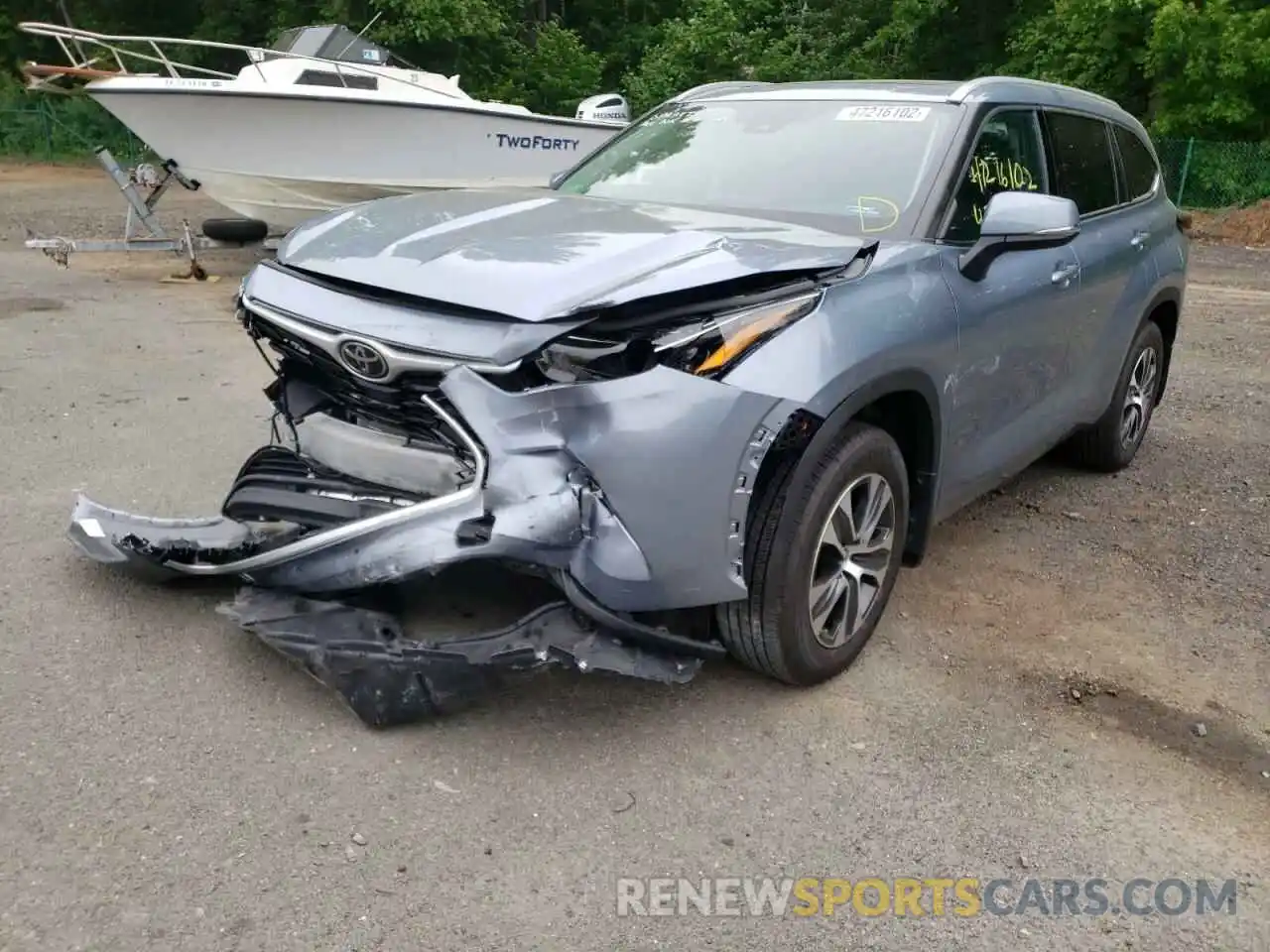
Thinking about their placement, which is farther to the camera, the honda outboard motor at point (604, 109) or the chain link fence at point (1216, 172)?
the chain link fence at point (1216, 172)

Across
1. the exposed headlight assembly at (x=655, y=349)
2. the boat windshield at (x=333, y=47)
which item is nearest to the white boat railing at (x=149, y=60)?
the boat windshield at (x=333, y=47)

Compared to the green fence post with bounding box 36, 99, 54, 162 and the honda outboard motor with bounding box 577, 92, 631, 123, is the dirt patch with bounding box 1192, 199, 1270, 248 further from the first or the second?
the green fence post with bounding box 36, 99, 54, 162

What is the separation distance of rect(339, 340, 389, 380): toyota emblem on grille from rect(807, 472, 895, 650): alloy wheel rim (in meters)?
1.33

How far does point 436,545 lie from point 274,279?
1.08 m

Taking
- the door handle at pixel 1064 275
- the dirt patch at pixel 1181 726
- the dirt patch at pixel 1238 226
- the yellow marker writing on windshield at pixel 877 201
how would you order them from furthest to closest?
the dirt patch at pixel 1238 226
the door handle at pixel 1064 275
the yellow marker writing on windshield at pixel 877 201
the dirt patch at pixel 1181 726

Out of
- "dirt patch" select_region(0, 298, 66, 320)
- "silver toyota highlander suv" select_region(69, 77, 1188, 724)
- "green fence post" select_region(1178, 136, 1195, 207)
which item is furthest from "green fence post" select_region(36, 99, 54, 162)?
"silver toyota highlander suv" select_region(69, 77, 1188, 724)

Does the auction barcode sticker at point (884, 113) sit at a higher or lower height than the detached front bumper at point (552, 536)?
higher

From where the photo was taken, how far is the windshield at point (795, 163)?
12.4 feet

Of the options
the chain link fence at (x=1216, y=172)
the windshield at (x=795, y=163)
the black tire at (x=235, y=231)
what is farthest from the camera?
the chain link fence at (x=1216, y=172)

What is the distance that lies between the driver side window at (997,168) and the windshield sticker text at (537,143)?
827cm

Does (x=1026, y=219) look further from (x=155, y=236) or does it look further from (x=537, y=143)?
(x=155, y=236)

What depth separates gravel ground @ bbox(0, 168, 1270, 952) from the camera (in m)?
2.48

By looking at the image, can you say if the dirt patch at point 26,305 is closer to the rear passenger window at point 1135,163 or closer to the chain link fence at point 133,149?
the rear passenger window at point 1135,163

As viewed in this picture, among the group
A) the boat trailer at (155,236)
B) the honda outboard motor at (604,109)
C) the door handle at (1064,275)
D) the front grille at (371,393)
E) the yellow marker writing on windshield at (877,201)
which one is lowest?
the boat trailer at (155,236)
